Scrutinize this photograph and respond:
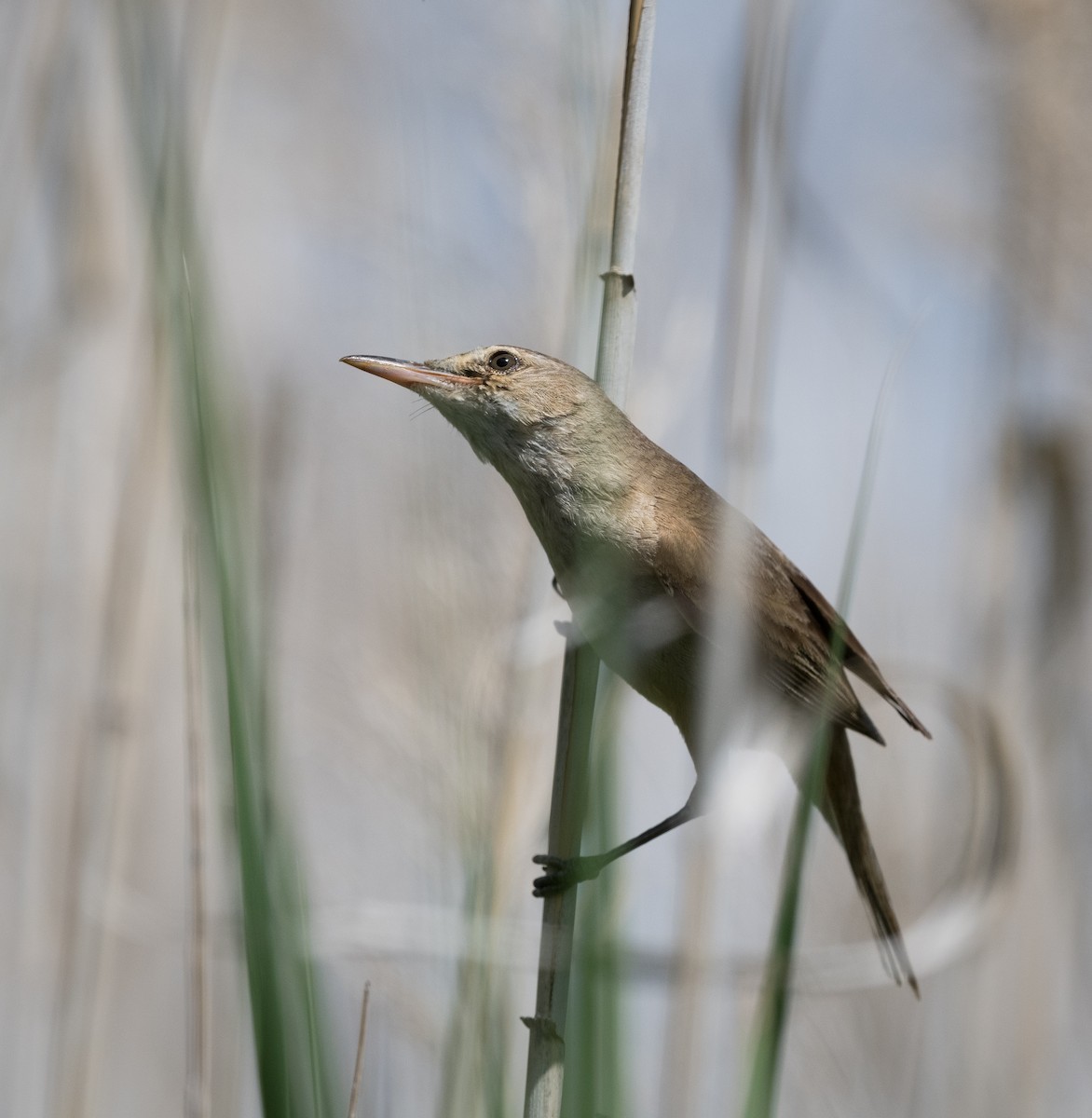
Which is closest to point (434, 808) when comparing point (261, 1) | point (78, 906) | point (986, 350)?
point (78, 906)

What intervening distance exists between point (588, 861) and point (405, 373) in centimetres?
90

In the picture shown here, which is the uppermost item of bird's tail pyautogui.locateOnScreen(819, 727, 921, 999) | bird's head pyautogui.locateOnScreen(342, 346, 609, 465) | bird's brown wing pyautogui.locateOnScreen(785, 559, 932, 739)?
bird's head pyautogui.locateOnScreen(342, 346, 609, 465)

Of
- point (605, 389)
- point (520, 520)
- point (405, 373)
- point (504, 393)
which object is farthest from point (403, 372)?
point (520, 520)

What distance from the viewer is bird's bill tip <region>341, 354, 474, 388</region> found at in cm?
150

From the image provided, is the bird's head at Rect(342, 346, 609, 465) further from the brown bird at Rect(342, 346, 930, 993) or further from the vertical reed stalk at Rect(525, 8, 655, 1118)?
the vertical reed stalk at Rect(525, 8, 655, 1118)

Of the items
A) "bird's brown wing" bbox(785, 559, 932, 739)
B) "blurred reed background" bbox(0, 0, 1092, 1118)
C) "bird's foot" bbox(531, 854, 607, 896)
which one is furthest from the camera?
"bird's brown wing" bbox(785, 559, 932, 739)

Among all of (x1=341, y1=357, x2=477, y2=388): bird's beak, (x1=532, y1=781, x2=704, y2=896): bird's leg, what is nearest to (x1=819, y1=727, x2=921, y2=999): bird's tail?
(x1=532, y1=781, x2=704, y2=896): bird's leg

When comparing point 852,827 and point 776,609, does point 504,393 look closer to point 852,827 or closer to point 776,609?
point 776,609

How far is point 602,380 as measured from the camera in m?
1.34

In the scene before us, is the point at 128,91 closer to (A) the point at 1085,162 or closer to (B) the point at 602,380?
(B) the point at 602,380

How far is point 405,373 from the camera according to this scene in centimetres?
155

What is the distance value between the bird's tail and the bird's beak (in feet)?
2.52

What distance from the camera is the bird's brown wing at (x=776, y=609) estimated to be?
64.0 inches

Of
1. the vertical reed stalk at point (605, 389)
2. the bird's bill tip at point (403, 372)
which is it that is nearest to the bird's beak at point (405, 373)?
the bird's bill tip at point (403, 372)
